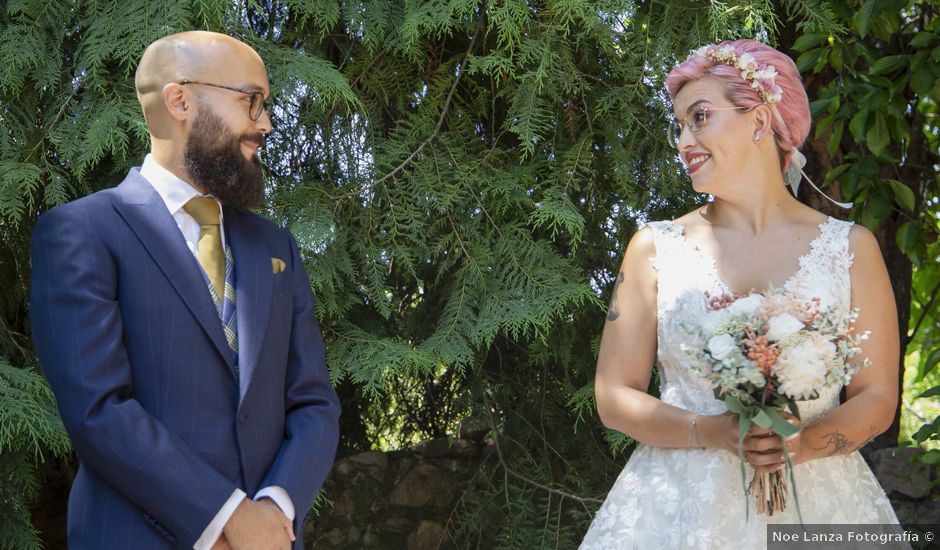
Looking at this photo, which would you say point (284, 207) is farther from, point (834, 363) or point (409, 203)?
point (834, 363)

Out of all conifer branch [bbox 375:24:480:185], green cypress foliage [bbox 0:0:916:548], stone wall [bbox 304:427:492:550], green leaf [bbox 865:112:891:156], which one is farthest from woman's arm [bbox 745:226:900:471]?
stone wall [bbox 304:427:492:550]

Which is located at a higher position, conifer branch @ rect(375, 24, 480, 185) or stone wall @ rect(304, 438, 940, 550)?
conifer branch @ rect(375, 24, 480, 185)

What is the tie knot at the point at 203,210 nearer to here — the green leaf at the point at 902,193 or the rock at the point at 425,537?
the rock at the point at 425,537

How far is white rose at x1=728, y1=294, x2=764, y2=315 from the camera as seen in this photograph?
2.67m

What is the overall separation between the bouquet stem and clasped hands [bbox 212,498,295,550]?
1.23m

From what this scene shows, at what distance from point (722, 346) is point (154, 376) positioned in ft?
4.47

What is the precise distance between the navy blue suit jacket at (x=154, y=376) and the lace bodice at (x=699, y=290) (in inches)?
39.6

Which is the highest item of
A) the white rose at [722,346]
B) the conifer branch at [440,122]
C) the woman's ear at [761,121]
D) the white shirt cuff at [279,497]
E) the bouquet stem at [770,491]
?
the woman's ear at [761,121]

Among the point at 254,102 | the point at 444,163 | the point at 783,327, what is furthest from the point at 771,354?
the point at 444,163

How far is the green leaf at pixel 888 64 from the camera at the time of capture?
4555 mm

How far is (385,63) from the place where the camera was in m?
4.45

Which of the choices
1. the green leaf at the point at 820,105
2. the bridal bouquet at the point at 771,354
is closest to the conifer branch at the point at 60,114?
the bridal bouquet at the point at 771,354

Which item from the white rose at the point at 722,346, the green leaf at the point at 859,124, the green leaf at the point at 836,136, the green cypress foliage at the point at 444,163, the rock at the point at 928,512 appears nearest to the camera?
the white rose at the point at 722,346

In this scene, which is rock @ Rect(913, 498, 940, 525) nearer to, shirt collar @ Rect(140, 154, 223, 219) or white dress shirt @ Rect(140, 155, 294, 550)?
white dress shirt @ Rect(140, 155, 294, 550)
